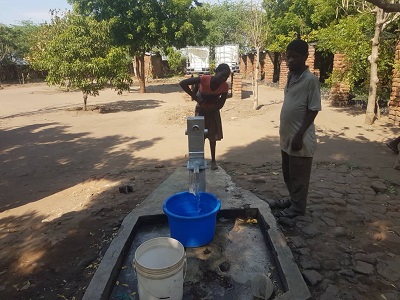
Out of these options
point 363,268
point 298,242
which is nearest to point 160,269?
point 298,242

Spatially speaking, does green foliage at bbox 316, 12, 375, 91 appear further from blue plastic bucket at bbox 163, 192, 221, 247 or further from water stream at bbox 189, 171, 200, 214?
blue plastic bucket at bbox 163, 192, 221, 247

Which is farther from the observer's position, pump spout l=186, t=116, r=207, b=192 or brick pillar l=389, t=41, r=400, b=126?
brick pillar l=389, t=41, r=400, b=126

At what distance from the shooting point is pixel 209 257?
2.38 meters

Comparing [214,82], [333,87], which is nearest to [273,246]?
[214,82]

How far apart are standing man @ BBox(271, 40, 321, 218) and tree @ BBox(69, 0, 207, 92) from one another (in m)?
13.2

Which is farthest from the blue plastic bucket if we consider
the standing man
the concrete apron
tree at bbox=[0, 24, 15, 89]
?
tree at bbox=[0, 24, 15, 89]

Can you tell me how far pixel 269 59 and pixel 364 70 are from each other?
32.0 ft

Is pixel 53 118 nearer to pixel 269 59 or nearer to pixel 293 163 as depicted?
pixel 293 163

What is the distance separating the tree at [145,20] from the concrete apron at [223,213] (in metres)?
12.7

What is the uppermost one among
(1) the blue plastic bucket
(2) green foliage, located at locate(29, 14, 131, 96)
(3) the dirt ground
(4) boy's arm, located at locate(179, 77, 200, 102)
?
(2) green foliage, located at locate(29, 14, 131, 96)

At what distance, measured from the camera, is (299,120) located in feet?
8.75

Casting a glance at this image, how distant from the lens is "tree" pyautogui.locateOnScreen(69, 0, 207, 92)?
1448 cm

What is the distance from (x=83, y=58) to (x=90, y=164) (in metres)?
5.91

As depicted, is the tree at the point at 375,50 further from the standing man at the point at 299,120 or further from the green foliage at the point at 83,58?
the green foliage at the point at 83,58
